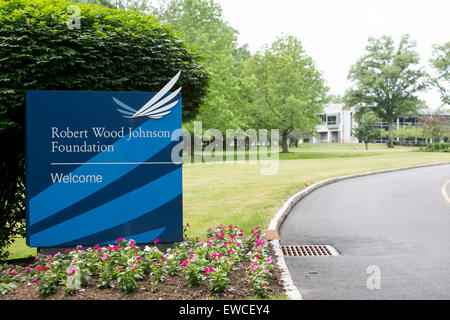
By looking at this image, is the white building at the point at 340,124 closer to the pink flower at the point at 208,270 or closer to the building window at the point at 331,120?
the building window at the point at 331,120

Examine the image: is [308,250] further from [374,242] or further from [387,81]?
[387,81]

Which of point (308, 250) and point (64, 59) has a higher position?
point (64, 59)

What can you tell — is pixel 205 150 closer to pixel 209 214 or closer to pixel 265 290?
pixel 209 214

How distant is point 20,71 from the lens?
5.21 m

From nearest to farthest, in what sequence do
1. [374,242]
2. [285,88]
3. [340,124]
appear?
[374,242] < [285,88] < [340,124]

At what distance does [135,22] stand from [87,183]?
245cm

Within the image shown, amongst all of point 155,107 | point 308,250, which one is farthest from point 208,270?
point 308,250

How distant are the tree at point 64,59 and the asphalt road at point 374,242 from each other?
3.53m

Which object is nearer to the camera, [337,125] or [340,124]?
[340,124]

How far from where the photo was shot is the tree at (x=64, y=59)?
17.2 feet

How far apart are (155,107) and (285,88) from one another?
3627 centimetres

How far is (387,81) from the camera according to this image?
196 ft
